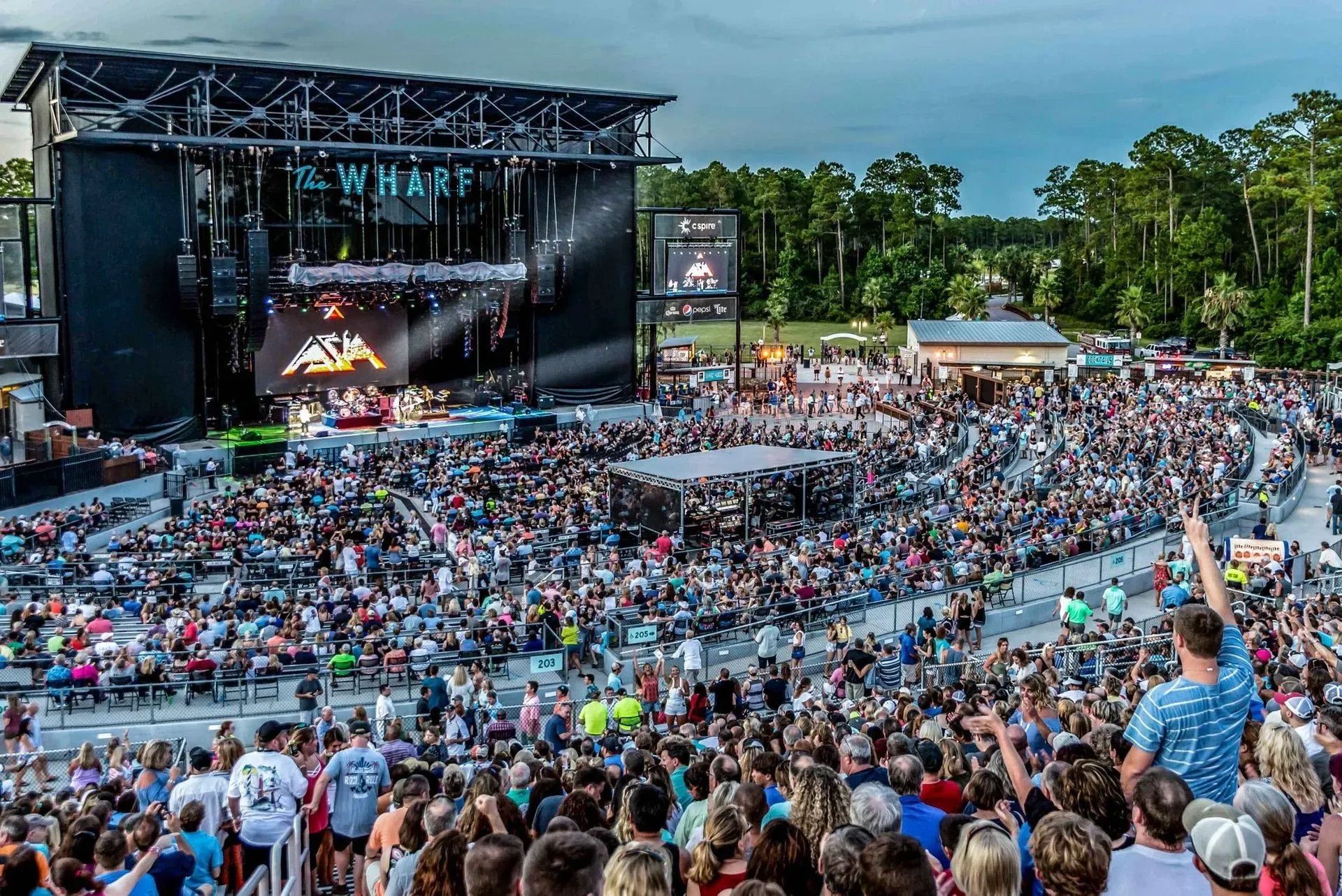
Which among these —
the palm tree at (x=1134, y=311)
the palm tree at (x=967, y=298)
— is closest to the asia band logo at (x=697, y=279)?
the palm tree at (x=967, y=298)

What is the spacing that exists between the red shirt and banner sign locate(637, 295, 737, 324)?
37361 mm

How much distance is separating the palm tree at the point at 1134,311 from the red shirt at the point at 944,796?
68.6 meters

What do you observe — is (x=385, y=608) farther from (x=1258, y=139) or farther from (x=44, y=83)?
(x=1258, y=139)

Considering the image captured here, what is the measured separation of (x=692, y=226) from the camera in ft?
139

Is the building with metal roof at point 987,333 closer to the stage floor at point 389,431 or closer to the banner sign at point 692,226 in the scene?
the banner sign at point 692,226

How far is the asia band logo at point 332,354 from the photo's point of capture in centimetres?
3838

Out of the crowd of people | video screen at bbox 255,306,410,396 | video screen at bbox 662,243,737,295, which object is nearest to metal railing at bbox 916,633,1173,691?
the crowd of people

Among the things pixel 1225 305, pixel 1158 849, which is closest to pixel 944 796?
pixel 1158 849

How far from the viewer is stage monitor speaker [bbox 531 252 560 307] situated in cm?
3944

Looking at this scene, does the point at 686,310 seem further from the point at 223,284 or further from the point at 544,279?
the point at 223,284

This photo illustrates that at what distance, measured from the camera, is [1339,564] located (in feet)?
54.1

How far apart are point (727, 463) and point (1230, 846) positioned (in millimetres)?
20168

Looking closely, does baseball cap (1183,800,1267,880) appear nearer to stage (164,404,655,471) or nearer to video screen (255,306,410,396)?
stage (164,404,655,471)

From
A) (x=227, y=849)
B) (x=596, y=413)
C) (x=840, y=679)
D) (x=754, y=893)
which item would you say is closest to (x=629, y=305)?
(x=596, y=413)
